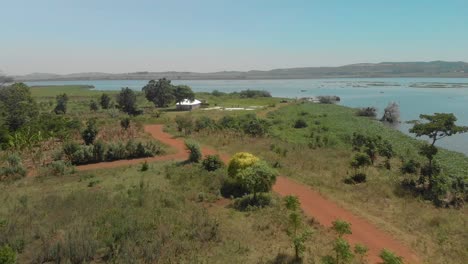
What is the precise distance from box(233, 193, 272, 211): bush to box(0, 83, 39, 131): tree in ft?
104

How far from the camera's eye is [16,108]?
42906 millimetres

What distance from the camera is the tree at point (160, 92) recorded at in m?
64.7

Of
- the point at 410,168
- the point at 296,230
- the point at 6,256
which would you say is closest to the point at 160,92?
the point at 410,168

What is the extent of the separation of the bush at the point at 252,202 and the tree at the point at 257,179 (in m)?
0.19

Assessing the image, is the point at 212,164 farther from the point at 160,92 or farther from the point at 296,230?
the point at 160,92

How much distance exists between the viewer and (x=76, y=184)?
66.5ft

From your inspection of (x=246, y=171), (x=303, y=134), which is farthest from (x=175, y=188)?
(x=303, y=134)

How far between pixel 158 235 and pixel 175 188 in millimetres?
6017

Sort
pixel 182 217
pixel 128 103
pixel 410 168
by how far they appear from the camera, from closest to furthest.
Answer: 1. pixel 182 217
2. pixel 410 168
3. pixel 128 103

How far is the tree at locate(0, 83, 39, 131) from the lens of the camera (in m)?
39.5

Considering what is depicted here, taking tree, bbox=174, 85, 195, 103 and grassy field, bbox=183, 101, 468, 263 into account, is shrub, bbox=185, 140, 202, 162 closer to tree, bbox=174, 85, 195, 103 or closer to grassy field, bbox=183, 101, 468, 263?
grassy field, bbox=183, 101, 468, 263

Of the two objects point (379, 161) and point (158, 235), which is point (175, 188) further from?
point (379, 161)

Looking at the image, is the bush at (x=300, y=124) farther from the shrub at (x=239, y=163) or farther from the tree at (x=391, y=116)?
the shrub at (x=239, y=163)

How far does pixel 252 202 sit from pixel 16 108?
3765 cm
